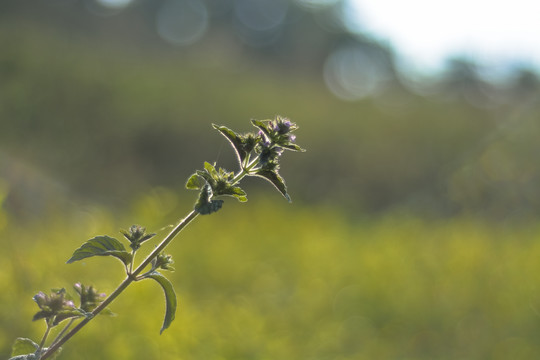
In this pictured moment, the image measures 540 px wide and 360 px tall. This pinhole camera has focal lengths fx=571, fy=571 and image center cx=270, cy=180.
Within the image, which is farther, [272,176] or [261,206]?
[261,206]

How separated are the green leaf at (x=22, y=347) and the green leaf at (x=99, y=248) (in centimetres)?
14

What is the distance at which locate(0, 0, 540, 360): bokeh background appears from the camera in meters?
1.93

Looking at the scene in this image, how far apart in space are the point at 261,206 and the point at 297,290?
2.31 meters

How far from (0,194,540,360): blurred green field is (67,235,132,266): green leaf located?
87 cm

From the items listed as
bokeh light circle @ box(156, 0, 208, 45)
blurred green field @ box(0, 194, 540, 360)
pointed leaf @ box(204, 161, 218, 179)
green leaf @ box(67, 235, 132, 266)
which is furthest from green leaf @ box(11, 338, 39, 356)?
bokeh light circle @ box(156, 0, 208, 45)

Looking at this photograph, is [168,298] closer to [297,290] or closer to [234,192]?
[234,192]

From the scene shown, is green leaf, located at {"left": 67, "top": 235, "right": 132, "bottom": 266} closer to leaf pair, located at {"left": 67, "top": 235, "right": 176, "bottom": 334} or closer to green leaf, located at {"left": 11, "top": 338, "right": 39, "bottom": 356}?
leaf pair, located at {"left": 67, "top": 235, "right": 176, "bottom": 334}

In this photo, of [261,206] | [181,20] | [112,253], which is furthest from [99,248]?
[181,20]

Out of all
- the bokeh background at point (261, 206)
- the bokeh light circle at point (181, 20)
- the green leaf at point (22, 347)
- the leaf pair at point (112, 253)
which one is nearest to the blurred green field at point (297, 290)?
the bokeh background at point (261, 206)

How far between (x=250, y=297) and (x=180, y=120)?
202 inches

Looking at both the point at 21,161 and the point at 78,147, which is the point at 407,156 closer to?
the point at 78,147

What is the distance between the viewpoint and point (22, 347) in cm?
66

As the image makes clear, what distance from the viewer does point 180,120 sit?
7.50 meters

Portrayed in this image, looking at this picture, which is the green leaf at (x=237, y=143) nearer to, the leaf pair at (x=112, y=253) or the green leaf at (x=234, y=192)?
the green leaf at (x=234, y=192)
